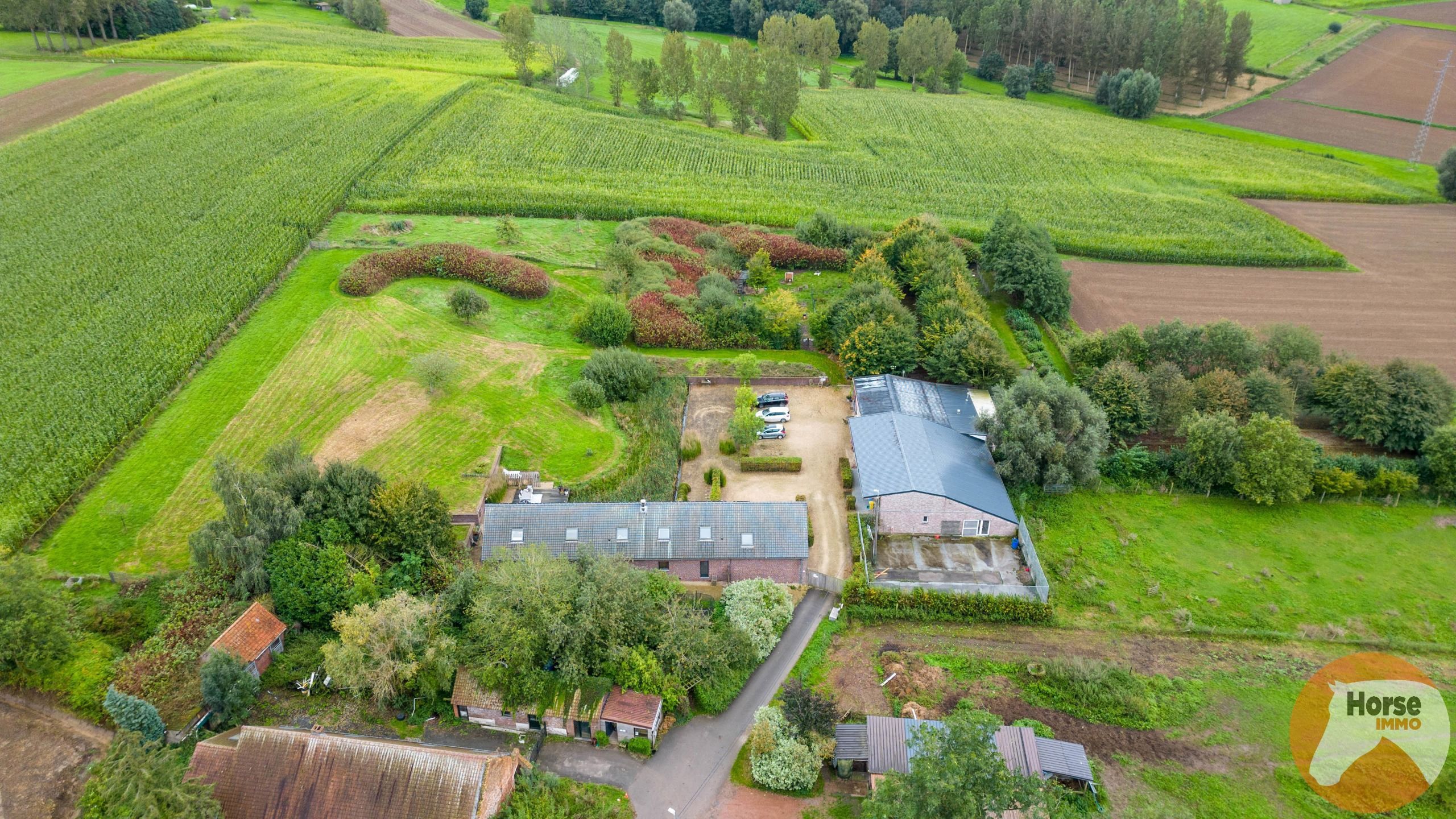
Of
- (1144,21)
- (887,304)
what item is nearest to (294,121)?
(887,304)

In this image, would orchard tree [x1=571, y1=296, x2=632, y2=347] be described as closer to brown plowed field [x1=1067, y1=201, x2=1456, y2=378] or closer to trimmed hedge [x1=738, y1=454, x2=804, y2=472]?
trimmed hedge [x1=738, y1=454, x2=804, y2=472]

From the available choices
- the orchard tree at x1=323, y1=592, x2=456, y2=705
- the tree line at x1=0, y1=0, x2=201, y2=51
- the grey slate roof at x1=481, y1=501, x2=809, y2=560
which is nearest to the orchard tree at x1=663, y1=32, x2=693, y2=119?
the tree line at x1=0, y1=0, x2=201, y2=51

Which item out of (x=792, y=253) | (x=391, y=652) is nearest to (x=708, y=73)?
(x=792, y=253)

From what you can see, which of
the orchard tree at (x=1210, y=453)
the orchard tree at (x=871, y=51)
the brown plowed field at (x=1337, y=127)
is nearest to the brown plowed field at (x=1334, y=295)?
the orchard tree at (x=1210, y=453)

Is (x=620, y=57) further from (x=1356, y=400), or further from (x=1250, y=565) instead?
(x=1250, y=565)

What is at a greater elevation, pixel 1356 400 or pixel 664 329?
pixel 1356 400

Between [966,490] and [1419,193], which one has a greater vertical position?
[1419,193]

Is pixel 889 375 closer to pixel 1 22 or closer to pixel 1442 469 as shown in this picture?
pixel 1442 469
